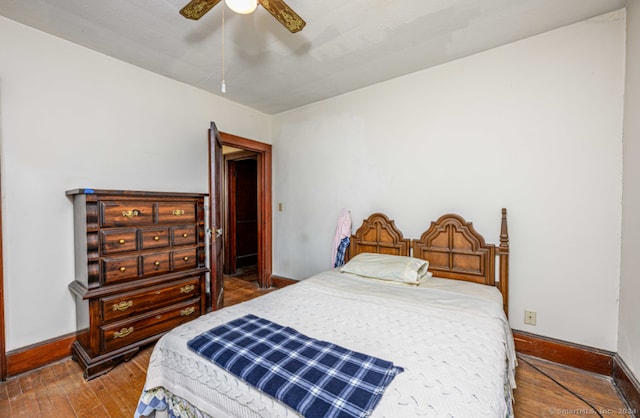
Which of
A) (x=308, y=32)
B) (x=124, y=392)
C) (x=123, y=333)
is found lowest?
(x=124, y=392)

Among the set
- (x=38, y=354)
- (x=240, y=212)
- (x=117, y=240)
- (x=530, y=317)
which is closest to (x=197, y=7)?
(x=117, y=240)

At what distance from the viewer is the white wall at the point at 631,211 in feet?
5.36

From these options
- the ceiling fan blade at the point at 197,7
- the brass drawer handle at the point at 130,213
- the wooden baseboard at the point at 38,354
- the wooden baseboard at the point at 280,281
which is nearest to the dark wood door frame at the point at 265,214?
the wooden baseboard at the point at 280,281

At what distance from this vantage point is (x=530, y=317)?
2164 mm

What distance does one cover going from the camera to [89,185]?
231 centimetres

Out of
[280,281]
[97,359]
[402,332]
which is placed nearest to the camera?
[402,332]

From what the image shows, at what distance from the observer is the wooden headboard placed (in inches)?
86.2

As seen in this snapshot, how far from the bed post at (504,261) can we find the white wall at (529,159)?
0.11 m

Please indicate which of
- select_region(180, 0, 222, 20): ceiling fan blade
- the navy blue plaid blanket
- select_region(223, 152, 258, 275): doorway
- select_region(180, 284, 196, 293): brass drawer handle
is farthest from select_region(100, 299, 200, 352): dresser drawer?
select_region(223, 152, 258, 275): doorway

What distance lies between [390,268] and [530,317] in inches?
46.2

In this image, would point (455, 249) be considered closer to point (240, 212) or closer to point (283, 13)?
point (283, 13)

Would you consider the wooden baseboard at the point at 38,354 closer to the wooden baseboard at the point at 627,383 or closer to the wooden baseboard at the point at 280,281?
the wooden baseboard at the point at 280,281

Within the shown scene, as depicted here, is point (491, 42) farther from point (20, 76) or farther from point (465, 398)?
point (20, 76)

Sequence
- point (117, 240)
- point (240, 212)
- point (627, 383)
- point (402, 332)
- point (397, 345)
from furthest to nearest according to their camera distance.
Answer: point (240, 212) → point (117, 240) → point (627, 383) → point (402, 332) → point (397, 345)
